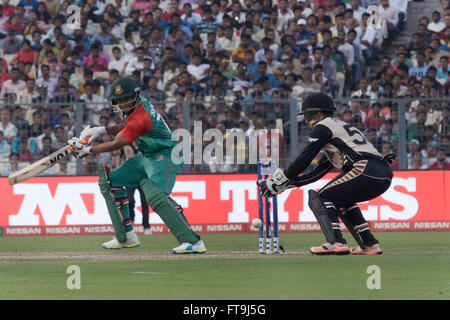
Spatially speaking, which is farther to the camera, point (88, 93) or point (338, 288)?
point (88, 93)

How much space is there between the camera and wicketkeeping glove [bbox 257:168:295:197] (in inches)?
490

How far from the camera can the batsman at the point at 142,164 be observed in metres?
13.0

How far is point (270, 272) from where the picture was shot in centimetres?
1071

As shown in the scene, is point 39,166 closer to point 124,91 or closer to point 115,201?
point 115,201

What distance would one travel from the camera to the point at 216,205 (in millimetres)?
20750

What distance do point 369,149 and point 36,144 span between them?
10.3 metres

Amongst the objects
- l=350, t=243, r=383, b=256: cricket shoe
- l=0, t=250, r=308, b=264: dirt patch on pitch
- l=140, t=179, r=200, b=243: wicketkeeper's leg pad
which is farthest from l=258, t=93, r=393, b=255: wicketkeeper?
l=140, t=179, r=200, b=243: wicketkeeper's leg pad

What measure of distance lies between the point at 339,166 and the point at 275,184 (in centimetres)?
90

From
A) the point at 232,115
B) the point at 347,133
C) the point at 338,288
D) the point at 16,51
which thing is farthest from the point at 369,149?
the point at 16,51

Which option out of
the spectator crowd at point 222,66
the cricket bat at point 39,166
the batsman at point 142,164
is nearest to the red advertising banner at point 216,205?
the spectator crowd at point 222,66

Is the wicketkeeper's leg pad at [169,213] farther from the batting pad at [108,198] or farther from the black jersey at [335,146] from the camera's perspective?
the black jersey at [335,146]

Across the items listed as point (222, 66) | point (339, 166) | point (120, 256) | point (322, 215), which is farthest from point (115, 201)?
point (222, 66)

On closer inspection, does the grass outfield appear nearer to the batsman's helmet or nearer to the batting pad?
the batting pad

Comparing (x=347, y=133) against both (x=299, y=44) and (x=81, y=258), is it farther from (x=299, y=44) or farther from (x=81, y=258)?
(x=299, y=44)
